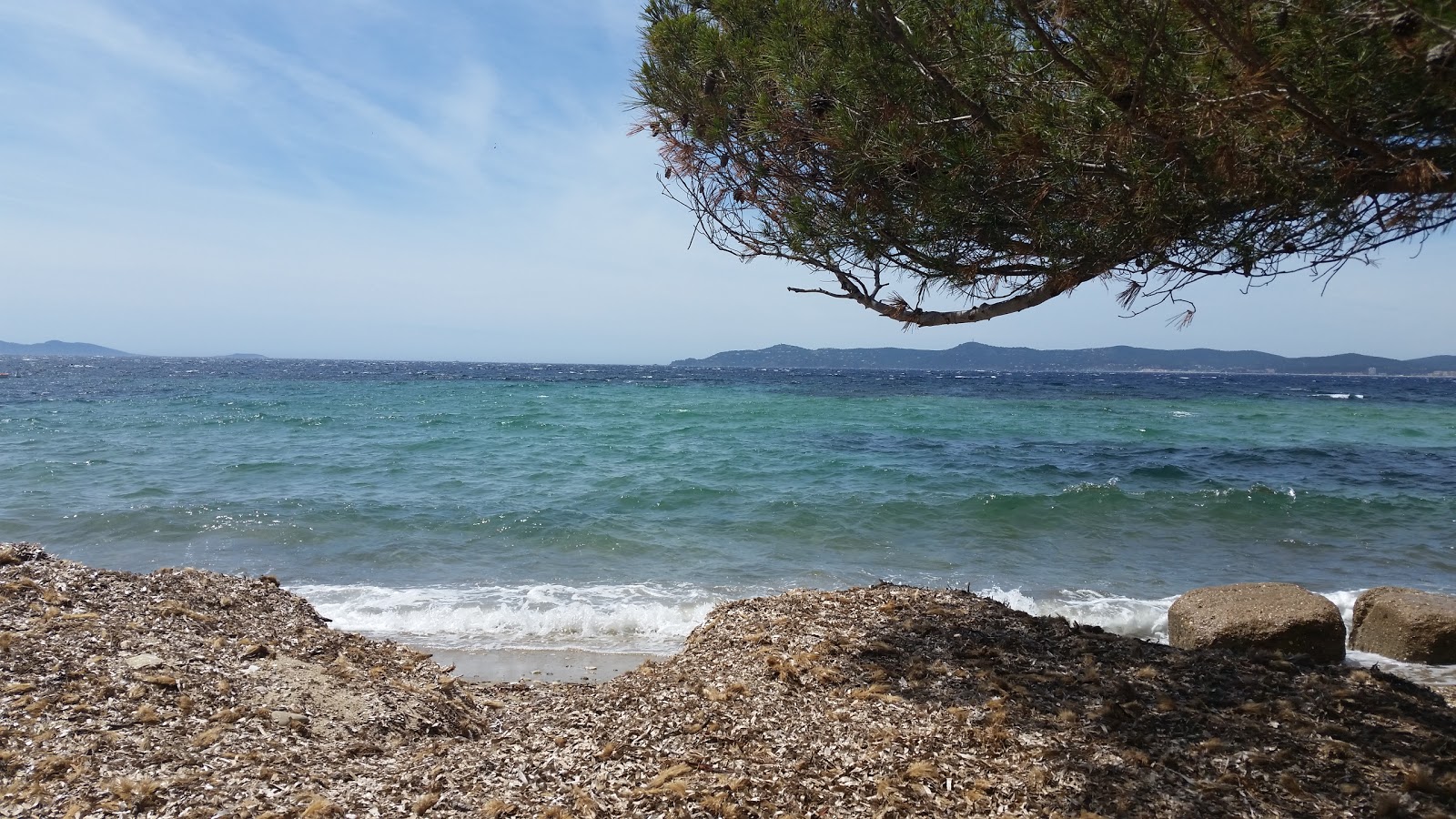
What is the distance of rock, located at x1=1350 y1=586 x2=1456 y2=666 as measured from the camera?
6.00m

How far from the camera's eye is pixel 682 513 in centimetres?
1170

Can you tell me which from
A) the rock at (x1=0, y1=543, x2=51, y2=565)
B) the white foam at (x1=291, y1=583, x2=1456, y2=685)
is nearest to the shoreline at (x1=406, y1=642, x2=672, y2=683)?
the white foam at (x1=291, y1=583, x2=1456, y2=685)

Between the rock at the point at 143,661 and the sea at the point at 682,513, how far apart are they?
8.39 ft

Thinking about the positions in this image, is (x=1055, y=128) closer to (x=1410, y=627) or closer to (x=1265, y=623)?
(x=1265, y=623)

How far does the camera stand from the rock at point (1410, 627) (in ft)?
19.7

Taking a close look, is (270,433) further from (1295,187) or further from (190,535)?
(1295,187)

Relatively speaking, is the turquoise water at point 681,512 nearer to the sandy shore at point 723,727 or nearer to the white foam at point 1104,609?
the white foam at point 1104,609

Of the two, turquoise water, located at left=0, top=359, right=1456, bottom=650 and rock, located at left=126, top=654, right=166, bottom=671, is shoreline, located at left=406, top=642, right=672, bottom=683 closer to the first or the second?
turquoise water, located at left=0, top=359, right=1456, bottom=650

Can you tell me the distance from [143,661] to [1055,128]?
16.8ft

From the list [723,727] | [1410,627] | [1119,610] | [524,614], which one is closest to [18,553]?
[524,614]

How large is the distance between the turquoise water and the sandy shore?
2.39 m

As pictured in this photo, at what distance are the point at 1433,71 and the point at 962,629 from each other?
3502mm

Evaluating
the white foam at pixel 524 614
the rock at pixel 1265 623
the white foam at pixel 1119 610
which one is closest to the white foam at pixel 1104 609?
the white foam at pixel 1119 610

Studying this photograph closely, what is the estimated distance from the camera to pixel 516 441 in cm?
1986
